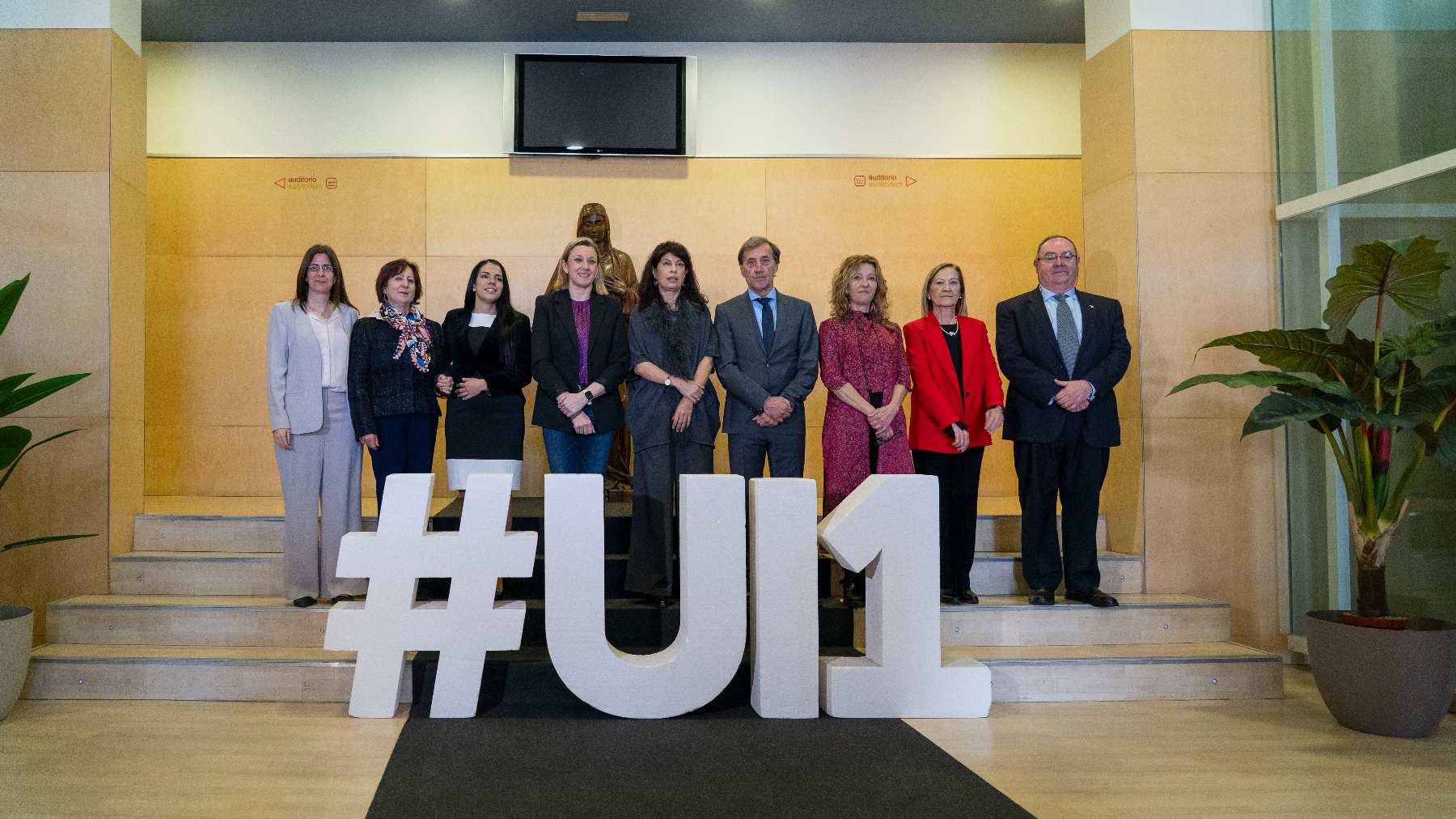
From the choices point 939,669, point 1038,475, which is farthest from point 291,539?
point 1038,475

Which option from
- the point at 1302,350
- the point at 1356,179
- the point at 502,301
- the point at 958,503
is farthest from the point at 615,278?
the point at 1356,179

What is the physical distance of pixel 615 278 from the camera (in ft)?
17.3

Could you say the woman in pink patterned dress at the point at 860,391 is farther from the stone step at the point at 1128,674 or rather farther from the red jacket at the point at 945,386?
the stone step at the point at 1128,674

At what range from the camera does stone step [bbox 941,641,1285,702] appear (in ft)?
12.6

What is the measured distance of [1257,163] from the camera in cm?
482

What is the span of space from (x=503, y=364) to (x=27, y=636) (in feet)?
6.38

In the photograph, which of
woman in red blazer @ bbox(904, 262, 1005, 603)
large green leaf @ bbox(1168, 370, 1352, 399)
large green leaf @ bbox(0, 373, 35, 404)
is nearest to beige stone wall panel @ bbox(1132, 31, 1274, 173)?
woman in red blazer @ bbox(904, 262, 1005, 603)

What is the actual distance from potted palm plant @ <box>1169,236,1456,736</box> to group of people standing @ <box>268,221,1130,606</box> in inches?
28.9

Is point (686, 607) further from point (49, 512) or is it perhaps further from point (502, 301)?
point (49, 512)

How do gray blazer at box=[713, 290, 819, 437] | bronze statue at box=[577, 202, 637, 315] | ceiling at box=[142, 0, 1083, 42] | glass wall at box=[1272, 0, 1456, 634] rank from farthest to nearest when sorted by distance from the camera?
ceiling at box=[142, 0, 1083, 42]
bronze statue at box=[577, 202, 637, 315]
gray blazer at box=[713, 290, 819, 437]
glass wall at box=[1272, 0, 1456, 634]

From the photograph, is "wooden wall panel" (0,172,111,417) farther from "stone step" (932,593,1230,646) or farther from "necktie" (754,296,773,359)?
"stone step" (932,593,1230,646)

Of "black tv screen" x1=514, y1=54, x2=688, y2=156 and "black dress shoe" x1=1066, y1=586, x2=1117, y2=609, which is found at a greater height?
"black tv screen" x1=514, y1=54, x2=688, y2=156

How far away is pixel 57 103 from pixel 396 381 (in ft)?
6.74

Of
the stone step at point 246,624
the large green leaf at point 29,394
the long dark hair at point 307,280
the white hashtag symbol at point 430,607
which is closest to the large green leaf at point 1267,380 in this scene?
the stone step at point 246,624
